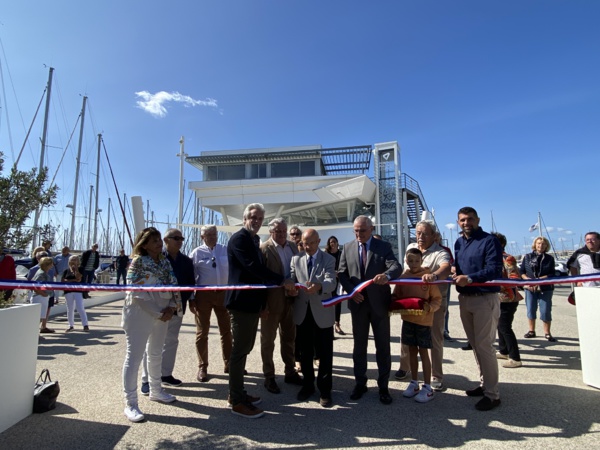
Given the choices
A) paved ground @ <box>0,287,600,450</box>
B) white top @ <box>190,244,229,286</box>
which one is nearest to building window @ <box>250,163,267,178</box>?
white top @ <box>190,244,229,286</box>

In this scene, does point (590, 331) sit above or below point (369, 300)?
below

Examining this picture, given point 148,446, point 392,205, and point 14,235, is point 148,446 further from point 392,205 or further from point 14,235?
point 392,205

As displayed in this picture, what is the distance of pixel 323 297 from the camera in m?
4.12

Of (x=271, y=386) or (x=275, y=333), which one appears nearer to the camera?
(x=271, y=386)

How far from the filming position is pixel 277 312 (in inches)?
177

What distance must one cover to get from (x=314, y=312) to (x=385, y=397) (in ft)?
3.89

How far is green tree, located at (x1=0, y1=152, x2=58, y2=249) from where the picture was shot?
3.43 metres

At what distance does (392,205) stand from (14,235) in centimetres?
2215

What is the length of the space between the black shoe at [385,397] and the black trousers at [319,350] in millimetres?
573

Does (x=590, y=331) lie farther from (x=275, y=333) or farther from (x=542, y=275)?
(x=275, y=333)

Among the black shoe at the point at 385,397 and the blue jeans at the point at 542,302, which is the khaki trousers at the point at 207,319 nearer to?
the black shoe at the point at 385,397

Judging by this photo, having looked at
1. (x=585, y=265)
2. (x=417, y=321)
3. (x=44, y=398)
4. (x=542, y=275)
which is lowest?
(x=44, y=398)

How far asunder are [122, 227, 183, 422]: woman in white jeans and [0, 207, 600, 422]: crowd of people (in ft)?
0.03

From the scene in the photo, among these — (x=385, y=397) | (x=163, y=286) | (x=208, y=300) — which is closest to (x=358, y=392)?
(x=385, y=397)
